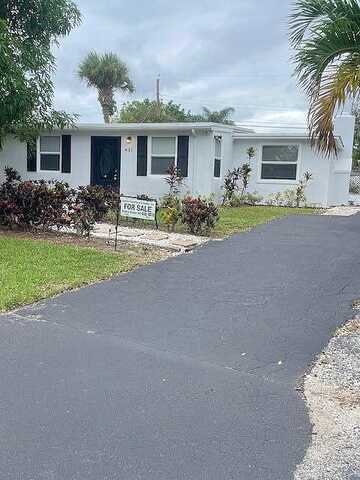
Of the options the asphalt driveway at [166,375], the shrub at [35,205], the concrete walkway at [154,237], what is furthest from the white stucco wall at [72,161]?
the asphalt driveway at [166,375]

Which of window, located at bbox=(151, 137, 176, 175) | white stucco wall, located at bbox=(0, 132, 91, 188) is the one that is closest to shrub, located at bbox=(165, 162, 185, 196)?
window, located at bbox=(151, 137, 176, 175)

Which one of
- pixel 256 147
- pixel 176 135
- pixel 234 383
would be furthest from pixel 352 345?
pixel 256 147

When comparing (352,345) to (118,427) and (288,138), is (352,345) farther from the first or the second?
(288,138)

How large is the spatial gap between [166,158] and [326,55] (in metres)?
10.6

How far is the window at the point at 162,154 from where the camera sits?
17.0m

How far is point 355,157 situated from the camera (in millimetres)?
35531

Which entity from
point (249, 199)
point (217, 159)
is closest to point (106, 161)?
point (217, 159)

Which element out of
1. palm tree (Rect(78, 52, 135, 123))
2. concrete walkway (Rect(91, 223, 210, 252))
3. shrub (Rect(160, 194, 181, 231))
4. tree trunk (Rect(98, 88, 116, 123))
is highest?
palm tree (Rect(78, 52, 135, 123))

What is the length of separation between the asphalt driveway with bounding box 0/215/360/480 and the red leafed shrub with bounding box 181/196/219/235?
3670mm

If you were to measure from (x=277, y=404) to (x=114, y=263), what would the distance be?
478 cm

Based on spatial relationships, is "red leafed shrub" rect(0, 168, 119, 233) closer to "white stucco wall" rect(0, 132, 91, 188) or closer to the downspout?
the downspout

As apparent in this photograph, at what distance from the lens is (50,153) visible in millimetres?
18578

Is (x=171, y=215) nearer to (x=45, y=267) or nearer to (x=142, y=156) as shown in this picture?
(x=45, y=267)

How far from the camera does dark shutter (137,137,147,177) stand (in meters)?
17.3
